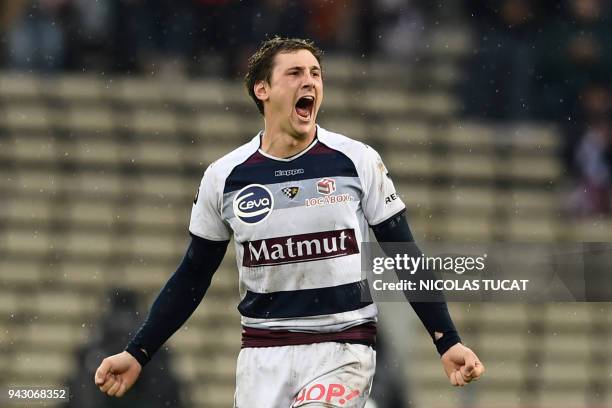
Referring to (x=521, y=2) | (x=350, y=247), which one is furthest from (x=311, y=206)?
(x=521, y=2)

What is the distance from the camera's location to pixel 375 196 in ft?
17.7

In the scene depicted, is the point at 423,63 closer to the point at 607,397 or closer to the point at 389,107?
the point at 389,107

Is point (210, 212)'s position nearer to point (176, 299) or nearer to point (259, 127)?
point (176, 299)

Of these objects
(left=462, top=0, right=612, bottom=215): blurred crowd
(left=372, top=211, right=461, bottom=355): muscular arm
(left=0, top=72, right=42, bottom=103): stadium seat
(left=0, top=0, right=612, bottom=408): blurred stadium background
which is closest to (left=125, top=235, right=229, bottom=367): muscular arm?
(left=372, top=211, right=461, bottom=355): muscular arm

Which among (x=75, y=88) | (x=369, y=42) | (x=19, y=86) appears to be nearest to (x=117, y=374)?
(x=75, y=88)

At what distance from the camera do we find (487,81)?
530 inches

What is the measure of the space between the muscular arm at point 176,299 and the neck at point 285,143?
44 cm

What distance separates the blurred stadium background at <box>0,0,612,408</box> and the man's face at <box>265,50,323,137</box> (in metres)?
6.84

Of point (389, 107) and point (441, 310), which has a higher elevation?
point (389, 107)

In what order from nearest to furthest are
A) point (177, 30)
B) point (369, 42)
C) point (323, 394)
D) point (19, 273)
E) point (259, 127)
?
point (323, 394) < point (19, 273) < point (177, 30) < point (259, 127) < point (369, 42)

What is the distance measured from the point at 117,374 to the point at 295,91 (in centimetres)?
133

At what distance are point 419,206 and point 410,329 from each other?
2.40 m

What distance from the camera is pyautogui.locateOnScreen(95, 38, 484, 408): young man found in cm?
529

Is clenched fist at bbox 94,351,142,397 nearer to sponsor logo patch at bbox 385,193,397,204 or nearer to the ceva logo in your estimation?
the ceva logo
